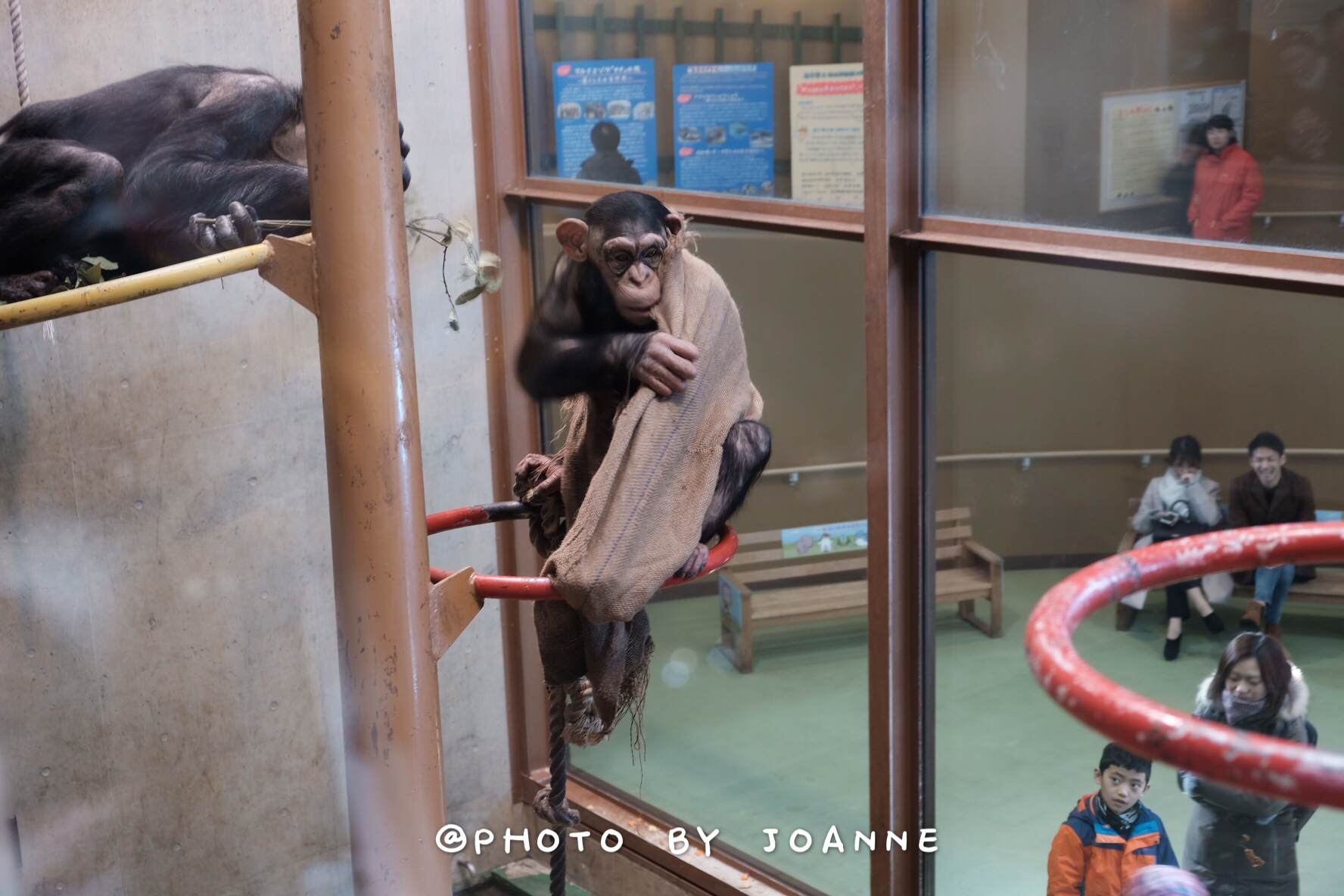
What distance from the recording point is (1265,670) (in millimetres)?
1704

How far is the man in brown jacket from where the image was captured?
2041 mm

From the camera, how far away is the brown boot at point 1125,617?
2.31 m

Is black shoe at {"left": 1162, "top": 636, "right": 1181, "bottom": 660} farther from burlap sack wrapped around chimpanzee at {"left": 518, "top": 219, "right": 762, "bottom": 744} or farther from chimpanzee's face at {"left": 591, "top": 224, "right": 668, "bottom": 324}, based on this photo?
chimpanzee's face at {"left": 591, "top": 224, "right": 668, "bottom": 324}

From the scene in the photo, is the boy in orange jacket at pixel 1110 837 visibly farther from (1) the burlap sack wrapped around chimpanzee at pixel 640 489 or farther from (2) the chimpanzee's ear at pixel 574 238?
(2) the chimpanzee's ear at pixel 574 238

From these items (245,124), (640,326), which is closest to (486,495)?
(245,124)

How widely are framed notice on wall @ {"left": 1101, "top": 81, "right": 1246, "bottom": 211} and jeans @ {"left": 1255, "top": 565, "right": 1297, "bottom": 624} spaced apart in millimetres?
697

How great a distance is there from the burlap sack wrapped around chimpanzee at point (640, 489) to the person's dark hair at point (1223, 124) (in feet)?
3.45

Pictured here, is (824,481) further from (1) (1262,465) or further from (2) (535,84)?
(2) (535,84)

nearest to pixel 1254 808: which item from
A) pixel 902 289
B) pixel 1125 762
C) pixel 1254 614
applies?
pixel 1254 614

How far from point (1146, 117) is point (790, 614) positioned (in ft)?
4.85

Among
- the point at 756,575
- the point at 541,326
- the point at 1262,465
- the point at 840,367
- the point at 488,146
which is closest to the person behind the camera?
the point at 541,326

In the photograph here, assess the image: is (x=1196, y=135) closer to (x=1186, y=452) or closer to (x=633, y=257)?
(x=1186, y=452)

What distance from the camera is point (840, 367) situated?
2.90 metres

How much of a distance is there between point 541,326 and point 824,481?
55.7 inches
